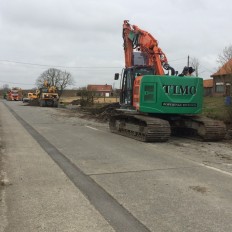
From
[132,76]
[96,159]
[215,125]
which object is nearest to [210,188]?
[96,159]

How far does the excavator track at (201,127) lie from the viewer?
13906 mm

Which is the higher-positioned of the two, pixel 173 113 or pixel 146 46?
pixel 146 46

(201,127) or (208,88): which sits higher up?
(208,88)

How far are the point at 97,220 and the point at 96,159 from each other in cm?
468

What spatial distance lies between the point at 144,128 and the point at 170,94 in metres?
1.62

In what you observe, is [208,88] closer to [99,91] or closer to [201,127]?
[99,91]

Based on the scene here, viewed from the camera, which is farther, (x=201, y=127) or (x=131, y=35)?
(x=131, y=35)

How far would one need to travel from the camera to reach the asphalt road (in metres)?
5.38

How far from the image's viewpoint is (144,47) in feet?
55.4

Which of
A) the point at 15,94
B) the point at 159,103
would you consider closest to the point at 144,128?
the point at 159,103

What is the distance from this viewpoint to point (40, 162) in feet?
31.5

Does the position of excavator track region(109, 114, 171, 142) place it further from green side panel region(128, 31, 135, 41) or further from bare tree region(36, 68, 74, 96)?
bare tree region(36, 68, 74, 96)

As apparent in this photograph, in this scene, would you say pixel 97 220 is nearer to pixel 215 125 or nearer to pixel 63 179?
pixel 63 179

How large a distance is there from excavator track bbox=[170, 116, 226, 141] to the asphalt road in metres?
2.32
